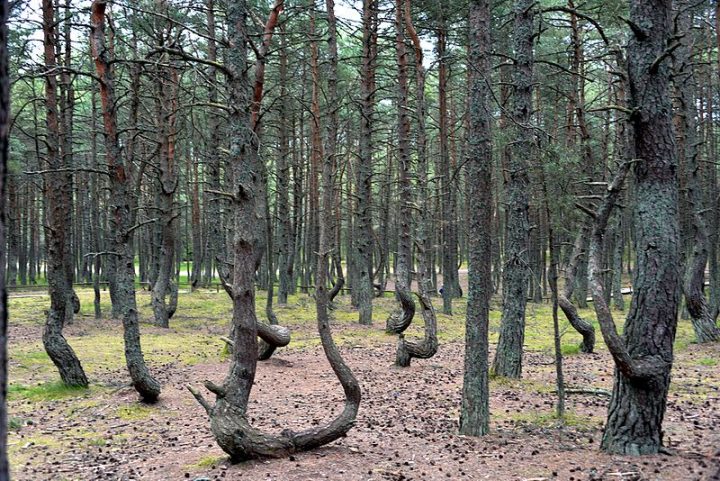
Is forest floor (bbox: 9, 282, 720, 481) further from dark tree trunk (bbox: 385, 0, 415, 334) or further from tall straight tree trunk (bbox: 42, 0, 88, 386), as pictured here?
dark tree trunk (bbox: 385, 0, 415, 334)

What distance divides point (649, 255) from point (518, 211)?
3903mm

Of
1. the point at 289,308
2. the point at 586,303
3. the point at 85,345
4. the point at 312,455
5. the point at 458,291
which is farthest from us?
the point at 458,291

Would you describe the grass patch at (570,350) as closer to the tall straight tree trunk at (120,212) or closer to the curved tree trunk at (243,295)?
the curved tree trunk at (243,295)

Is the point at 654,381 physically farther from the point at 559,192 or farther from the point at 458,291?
the point at 458,291

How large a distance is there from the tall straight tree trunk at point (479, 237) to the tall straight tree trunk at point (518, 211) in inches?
102

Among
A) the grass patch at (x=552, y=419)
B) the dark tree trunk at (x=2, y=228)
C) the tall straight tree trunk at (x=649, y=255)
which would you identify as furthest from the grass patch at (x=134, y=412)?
the dark tree trunk at (x=2, y=228)

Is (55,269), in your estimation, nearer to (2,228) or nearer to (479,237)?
(479,237)

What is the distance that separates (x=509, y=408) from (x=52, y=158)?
995 centimetres

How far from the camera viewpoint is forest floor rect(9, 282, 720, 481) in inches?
222

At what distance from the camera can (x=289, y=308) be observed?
74.1ft

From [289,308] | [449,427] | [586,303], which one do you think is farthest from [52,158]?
[586,303]

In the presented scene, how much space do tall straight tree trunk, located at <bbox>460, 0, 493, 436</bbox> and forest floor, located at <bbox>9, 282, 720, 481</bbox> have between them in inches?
18.4

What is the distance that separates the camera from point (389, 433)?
7.10 m

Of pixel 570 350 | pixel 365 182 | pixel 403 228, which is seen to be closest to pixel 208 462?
Result: pixel 570 350
